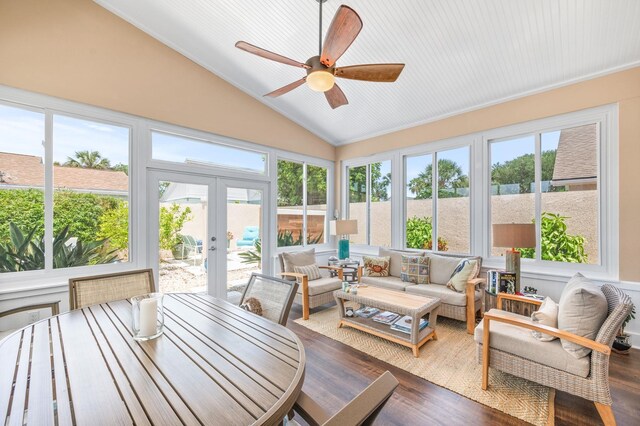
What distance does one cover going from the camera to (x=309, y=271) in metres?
4.34

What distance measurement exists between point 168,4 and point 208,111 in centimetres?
131

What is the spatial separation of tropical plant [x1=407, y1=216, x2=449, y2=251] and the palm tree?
461 cm

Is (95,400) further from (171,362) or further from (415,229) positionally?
(415,229)

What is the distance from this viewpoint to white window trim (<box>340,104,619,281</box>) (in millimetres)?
3199

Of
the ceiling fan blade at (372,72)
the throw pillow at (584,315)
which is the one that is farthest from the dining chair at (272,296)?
the throw pillow at (584,315)

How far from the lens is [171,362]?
46.3 inches

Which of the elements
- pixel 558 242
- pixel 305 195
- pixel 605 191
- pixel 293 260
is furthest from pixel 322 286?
pixel 605 191

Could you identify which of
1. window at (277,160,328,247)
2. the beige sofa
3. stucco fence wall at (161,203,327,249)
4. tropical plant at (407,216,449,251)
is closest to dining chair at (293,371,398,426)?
the beige sofa

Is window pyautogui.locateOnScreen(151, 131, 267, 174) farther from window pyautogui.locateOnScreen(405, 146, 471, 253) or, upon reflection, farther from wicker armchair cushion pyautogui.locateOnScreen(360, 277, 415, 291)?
window pyautogui.locateOnScreen(405, 146, 471, 253)

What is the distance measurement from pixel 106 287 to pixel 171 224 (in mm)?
1787

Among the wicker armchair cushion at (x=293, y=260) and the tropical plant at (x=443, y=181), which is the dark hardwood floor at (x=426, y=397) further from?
the tropical plant at (x=443, y=181)

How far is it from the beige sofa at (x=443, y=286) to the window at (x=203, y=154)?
8.66 ft

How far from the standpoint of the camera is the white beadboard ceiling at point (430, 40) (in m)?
2.67

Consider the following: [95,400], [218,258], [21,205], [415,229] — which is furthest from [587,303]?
[21,205]
